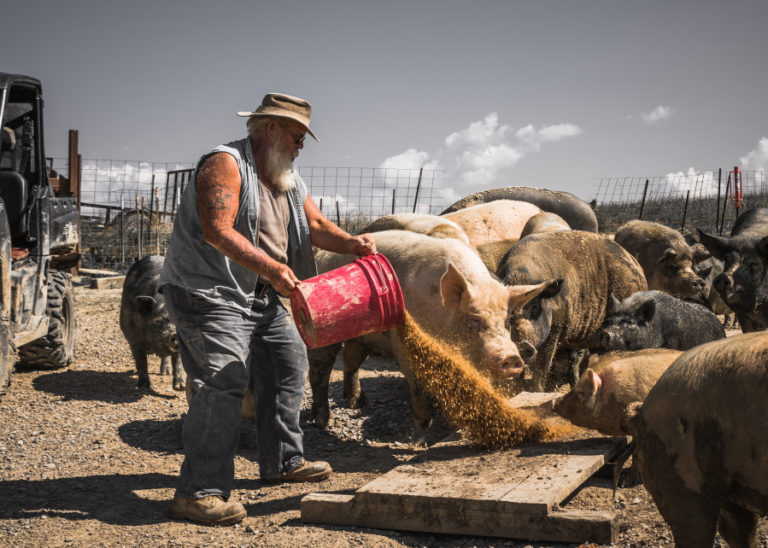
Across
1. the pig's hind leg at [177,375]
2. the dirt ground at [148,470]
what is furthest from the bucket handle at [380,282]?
the pig's hind leg at [177,375]

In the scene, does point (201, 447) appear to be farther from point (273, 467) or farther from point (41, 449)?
point (41, 449)

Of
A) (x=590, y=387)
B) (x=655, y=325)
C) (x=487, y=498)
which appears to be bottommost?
(x=487, y=498)

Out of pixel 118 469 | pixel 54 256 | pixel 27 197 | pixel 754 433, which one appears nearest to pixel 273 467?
pixel 118 469

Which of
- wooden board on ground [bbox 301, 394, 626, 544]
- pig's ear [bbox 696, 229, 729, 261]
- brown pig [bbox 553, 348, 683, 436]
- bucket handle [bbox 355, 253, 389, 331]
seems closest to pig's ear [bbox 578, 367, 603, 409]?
brown pig [bbox 553, 348, 683, 436]

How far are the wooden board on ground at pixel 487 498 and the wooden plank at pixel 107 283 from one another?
443 inches

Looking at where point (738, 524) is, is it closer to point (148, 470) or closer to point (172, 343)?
point (148, 470)

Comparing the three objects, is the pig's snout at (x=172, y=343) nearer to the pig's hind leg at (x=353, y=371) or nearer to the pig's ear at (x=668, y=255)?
the pig's hind leg at (x=353, y=371)

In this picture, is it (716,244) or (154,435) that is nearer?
(154,435)

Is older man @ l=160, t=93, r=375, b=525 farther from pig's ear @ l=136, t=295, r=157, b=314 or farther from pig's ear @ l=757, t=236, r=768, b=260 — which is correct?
pig's ear @ l=757, t=236, r=768, b=260

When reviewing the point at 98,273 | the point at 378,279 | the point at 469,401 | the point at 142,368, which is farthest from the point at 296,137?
the point at 98,273

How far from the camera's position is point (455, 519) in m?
3.18

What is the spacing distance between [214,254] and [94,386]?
407 centimetres

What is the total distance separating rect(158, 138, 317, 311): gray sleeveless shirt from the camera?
3.63m

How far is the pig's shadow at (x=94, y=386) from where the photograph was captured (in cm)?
656
